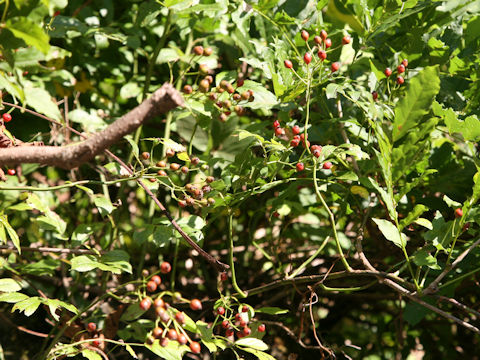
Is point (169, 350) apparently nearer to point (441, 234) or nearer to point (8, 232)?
point (8, 232)

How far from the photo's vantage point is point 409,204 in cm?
138

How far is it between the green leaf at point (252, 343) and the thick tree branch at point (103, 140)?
1.64 ft

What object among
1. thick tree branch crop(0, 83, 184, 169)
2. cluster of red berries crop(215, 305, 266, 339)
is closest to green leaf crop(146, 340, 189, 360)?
cluster of red berries crop(215, 305, 266, 339)

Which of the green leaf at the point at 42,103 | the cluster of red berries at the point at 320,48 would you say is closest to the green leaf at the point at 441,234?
the cluster of red berries at the point at 320,48

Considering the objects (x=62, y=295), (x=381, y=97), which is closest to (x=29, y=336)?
(x=62, y=295)

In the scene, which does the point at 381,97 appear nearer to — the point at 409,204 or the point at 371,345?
the point at 409,204

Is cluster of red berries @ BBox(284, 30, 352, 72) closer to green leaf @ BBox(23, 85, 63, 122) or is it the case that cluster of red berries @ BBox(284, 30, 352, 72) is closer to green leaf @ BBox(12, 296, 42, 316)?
green leaf @ BBox(23, 85, 63, 122)

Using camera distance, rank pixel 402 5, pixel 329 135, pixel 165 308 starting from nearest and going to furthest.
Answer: pixel 165 308 < pixel 402 5 < pixel 329 135

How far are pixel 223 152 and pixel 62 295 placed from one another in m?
0.55

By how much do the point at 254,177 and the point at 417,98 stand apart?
34cm

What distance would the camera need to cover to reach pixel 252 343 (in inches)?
42.5

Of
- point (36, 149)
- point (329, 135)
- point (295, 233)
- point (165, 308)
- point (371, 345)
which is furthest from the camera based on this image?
point (371, 345)

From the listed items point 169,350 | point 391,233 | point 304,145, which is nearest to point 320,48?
point 304,145

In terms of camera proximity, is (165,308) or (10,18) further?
(165,308)
